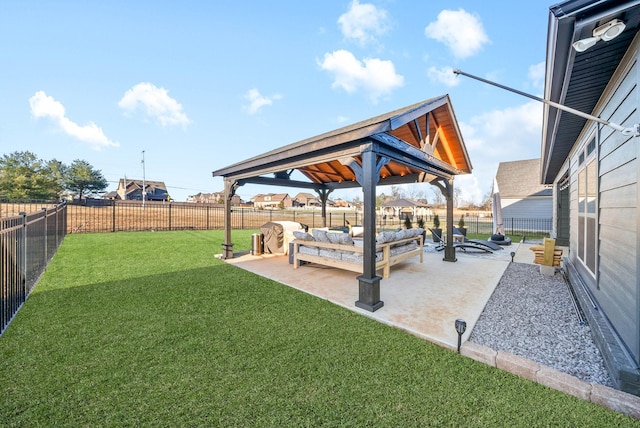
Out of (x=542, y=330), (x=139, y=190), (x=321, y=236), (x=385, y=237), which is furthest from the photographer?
(x=139, y=190)

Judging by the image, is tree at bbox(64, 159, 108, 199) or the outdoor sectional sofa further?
tree at bbox(64, 159, 108, 199)

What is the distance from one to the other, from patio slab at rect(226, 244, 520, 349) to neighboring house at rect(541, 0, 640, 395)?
1262mm

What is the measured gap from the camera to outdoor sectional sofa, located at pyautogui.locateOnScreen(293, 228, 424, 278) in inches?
214

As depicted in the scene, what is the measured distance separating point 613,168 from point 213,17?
36.0ft

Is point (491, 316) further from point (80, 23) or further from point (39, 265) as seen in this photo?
point (80, 23)

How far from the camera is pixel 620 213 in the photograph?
2670 millimetres

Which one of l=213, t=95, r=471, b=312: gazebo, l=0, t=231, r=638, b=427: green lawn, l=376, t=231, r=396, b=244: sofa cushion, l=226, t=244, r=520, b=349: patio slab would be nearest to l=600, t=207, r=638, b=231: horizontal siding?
l=0, t=231, r=638, b=427: green lawn

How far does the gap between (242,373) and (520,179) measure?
24.8 meters

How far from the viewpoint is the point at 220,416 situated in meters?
1.85

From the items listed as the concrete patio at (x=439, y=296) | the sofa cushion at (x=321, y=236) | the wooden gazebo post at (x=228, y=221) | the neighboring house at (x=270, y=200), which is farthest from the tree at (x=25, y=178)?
the neighboring house at (x=270, y=200)

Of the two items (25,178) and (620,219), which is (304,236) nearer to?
(620,219)

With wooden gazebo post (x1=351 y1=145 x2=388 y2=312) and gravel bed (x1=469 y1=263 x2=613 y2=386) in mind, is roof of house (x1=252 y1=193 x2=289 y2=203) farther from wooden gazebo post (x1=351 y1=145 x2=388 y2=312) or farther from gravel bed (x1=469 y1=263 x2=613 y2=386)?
gravel bed (x1=469 y1=263 x2=613 y2=386)

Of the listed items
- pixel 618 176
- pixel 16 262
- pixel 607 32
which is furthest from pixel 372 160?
pixel 16 262

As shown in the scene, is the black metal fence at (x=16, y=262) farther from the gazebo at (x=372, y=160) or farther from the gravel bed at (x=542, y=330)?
the gravel bed at (x=542, y=330)
